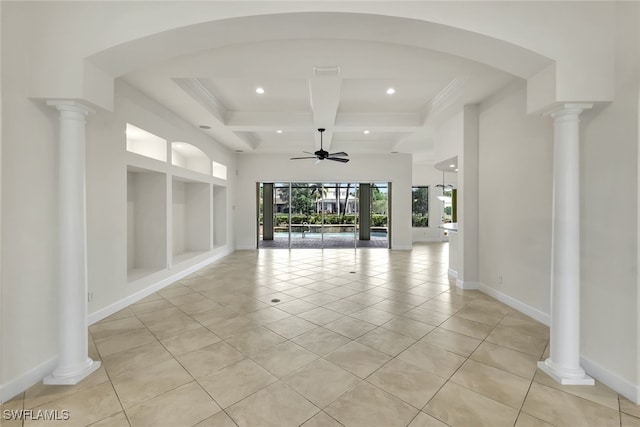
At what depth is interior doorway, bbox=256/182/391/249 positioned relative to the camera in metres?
10.1

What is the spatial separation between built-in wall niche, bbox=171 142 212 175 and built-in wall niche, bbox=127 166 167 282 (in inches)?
57.6

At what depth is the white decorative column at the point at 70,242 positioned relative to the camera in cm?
225

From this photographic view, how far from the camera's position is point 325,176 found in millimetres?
9344

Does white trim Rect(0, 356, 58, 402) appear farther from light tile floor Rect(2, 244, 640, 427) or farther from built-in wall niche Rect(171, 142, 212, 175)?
built-in wall niche Rect(171, 142, 212, 175)

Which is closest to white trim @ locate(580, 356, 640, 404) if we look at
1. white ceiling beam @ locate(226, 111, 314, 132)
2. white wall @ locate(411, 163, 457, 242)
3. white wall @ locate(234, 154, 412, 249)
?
white ceiling beam @ locate(226, 111, 314, 132)

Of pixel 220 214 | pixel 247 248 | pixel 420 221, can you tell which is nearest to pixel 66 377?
pixel 220 214

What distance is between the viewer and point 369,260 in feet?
24.5

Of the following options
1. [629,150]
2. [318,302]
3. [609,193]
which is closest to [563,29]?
[629,150]

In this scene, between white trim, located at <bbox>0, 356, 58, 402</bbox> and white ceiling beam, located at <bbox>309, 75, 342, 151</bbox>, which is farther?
white ceiling beam, located at <bbox>309, 75, 342, 151</bbox>

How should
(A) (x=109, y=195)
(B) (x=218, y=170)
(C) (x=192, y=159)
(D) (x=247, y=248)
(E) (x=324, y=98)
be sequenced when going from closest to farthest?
(A) (x=109, y=195)
(E) (x=324, y=98)
(C) (x=192, y=159)
(B) (x=218, y=170)
(D) (x=247, y=248)

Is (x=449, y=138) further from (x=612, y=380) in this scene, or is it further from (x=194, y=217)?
(x=194, y=217)

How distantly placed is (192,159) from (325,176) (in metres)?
4.21

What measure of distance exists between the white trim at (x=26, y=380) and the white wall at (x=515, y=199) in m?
5.17

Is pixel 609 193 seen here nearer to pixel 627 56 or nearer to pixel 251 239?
pixel 627 56
